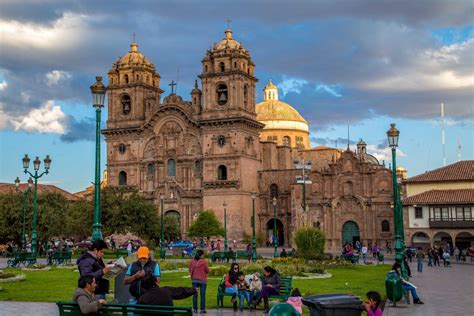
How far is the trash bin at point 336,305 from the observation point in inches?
457

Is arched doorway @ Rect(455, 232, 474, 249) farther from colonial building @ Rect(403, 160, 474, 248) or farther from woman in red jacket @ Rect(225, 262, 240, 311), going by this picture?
woman in red jacket @ Rect(225, 262, 240, 311)

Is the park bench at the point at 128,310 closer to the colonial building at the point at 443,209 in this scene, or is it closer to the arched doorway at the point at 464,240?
the colonial building at the point at 443,209

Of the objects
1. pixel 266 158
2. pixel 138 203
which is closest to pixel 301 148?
pixel 266 158

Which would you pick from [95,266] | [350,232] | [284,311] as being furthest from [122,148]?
[284,311]

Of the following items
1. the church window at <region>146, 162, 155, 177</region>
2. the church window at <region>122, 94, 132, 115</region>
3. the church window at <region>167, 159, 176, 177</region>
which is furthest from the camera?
the church window at <region>122, 94, 132, 115</region>

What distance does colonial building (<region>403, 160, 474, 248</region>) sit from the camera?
194ft

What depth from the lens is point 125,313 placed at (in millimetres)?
10742

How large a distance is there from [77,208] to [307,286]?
124ft

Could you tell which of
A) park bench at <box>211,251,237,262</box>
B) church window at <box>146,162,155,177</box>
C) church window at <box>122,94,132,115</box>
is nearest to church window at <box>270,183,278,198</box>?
church window at <box>146,162,155,177</box>

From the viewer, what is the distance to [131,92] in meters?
77.5

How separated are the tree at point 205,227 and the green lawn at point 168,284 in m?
32.7

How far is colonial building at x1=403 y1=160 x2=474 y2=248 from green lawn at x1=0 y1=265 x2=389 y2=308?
99.7ft

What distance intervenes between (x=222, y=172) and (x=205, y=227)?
27.3ft

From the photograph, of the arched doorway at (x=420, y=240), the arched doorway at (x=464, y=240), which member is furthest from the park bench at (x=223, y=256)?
the arched doorway at (x=464, y=240)
